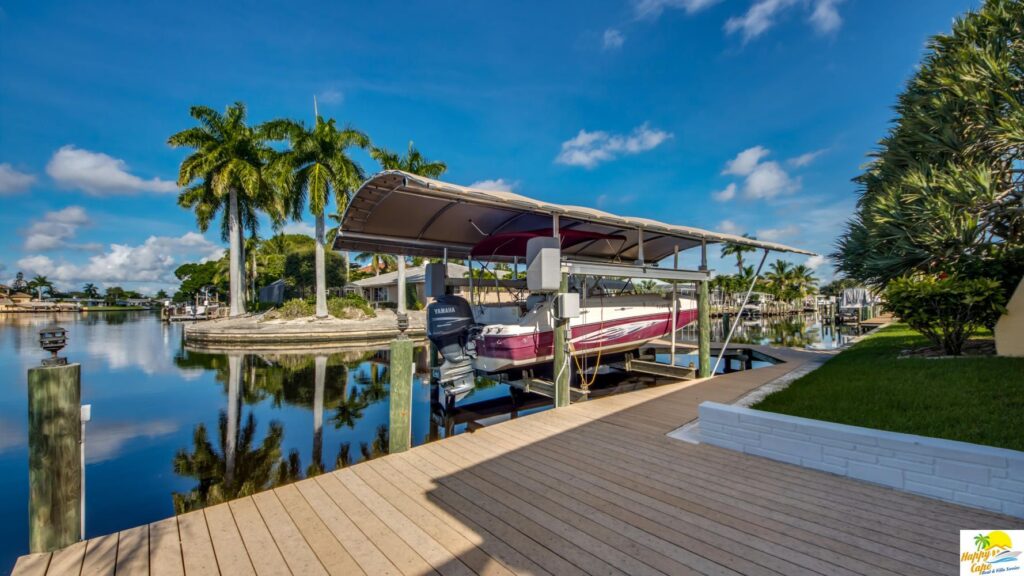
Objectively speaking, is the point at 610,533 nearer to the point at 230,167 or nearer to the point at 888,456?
the point at 888,456

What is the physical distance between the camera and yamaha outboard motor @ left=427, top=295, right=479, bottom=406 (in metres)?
6.36

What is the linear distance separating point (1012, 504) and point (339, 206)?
22866 mm

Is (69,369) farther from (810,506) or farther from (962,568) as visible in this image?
(962,568)

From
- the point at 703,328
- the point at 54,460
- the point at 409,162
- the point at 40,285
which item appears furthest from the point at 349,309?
the point at 40,285

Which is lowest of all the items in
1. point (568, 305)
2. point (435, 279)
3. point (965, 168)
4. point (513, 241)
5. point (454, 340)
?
point (454, 340)

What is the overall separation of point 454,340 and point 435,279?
5.06ft

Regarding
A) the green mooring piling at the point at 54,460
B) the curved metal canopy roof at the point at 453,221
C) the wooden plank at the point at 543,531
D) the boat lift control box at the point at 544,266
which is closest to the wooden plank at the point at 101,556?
the green mooring piling at the point at 54,460

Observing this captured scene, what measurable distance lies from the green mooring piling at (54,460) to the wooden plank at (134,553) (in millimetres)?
265

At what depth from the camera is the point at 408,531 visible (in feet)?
8.27

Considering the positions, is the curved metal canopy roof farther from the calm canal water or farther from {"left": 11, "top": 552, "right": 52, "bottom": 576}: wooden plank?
{"left": 11, "top": 552, "right": 52, "bottom": 576}: wooden plank

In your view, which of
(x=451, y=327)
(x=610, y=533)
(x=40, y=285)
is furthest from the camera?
(x=40, y=285)

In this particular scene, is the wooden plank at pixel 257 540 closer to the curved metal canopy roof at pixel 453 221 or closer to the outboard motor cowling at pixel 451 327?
the curved metal canopy roof at pixel 453 221

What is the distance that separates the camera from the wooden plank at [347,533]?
219 cm

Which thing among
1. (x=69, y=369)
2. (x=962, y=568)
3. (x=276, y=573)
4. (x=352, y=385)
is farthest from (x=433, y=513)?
(x=352, y=385)
